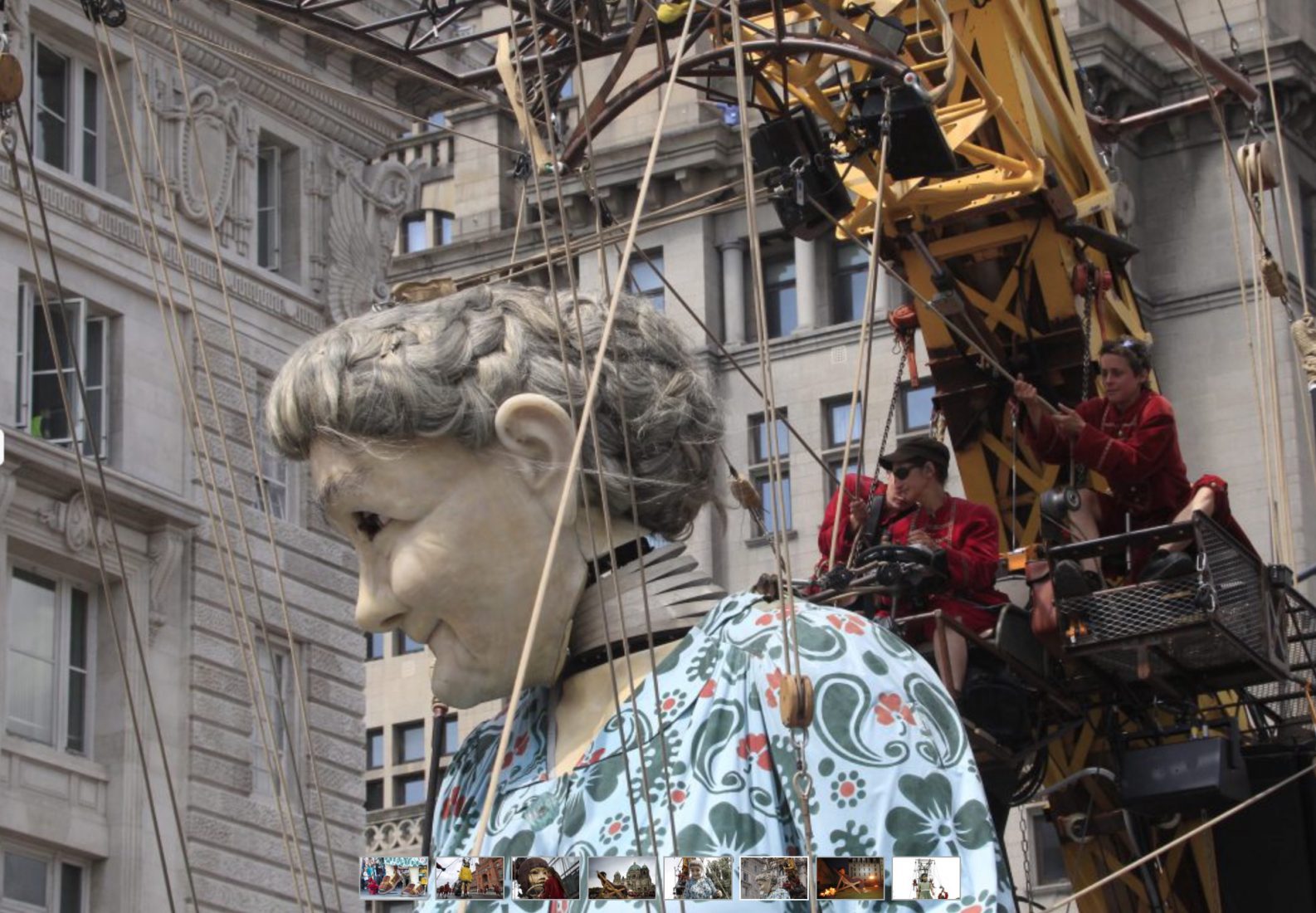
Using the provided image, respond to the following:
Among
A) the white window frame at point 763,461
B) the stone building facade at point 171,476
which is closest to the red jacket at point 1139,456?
the stone building facade at point 171,476

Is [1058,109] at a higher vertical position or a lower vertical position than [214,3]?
lower

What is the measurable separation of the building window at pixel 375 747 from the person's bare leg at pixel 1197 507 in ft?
115

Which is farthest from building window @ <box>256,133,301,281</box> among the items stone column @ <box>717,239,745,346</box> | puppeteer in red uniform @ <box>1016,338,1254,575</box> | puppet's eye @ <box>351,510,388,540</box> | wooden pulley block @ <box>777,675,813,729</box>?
wooden pulley block @ <box>777,675,813,729</box>

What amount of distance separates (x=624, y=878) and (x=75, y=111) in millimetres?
22941

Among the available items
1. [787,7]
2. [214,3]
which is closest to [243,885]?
[214,3]

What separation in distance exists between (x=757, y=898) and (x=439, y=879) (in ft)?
1.92

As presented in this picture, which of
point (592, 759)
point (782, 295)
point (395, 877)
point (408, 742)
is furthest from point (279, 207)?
point (395, 877)

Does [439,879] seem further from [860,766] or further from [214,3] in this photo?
[214,3]

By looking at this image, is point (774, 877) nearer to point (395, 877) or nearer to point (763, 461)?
point (395, 877)

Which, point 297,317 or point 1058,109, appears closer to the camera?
point 1058,109

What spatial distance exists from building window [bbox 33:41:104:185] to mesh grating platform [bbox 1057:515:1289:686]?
17038 mm

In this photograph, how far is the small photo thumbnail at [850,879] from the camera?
16.9 feet

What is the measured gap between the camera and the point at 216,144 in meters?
29.3

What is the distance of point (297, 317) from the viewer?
3000 cm
